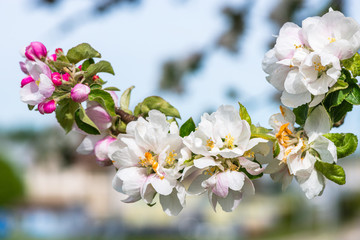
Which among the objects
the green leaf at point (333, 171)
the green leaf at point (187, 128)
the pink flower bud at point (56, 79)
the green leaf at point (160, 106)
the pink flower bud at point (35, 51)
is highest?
the pink flower bud at point (35, 51)

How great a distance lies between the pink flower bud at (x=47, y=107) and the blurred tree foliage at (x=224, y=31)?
1.26 metres

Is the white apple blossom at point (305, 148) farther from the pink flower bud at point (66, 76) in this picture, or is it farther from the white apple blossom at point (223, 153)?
the pink flower bud at point (66, 76)

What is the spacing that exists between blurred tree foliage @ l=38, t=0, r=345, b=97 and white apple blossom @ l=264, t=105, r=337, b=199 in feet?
3.66

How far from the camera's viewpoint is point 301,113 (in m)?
0.83

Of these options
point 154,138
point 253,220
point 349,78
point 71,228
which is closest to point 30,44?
point 154,138

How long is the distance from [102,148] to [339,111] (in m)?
0.41

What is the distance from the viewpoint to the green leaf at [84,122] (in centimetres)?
82

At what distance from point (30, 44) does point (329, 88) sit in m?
0.52

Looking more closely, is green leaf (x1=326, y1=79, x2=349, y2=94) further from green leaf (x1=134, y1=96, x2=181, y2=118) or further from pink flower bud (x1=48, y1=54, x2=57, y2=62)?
pink flower bud (x1=48, y1=54, x2=57, y2=62)

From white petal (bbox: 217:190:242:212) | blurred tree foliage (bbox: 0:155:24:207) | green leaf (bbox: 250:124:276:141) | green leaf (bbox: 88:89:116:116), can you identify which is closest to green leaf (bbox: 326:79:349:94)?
green leaf (bbox: 250:124:276:141)

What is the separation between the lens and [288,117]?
814 millimetres

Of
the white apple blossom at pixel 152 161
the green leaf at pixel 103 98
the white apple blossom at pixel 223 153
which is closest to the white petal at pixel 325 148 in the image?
the white apple blossom at pixel 223 153

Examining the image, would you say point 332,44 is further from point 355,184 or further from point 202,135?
point 355,184

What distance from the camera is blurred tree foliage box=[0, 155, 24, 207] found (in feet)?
44.3
